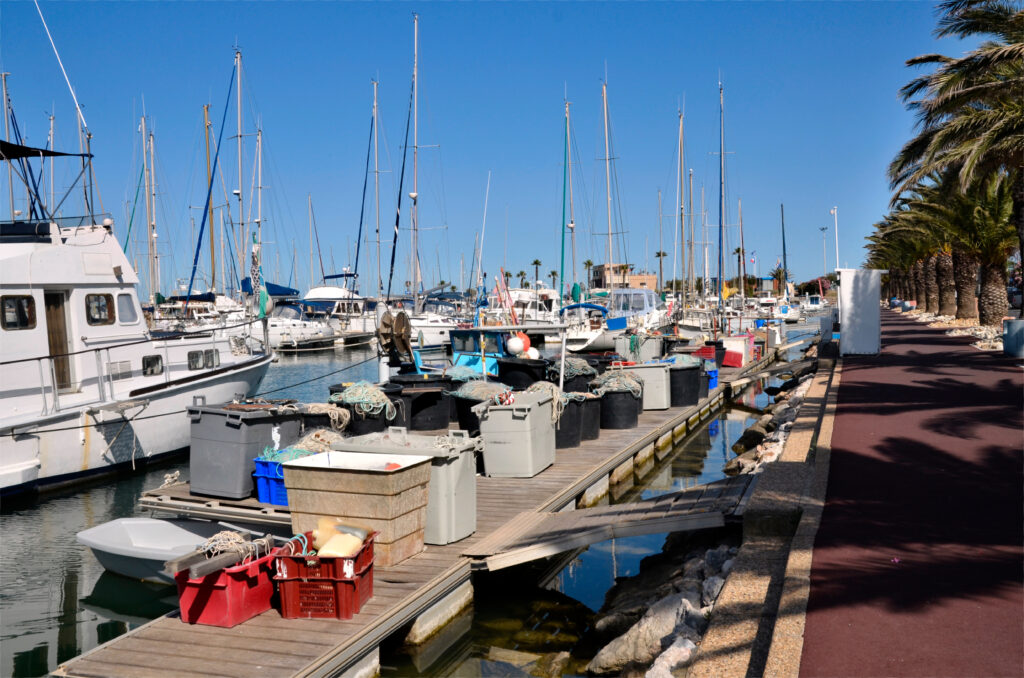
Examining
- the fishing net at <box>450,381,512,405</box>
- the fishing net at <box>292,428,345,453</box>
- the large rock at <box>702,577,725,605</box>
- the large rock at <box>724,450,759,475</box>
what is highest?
the fishing net at <box>450,381,512,405</box>

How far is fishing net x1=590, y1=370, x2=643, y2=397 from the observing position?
16.1 meters

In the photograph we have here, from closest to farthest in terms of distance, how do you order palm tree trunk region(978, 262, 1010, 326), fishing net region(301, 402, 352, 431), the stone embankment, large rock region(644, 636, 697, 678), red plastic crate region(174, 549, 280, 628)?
large rock region(644, 636, 697, 678) < the stone embankment < red plastic crate region(174, 549, 280, 628) < fishing net region(301, 402, 352, 431) < palm tree trunk region(978, 262, 1010, 326)

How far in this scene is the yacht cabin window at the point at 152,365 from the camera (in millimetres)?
17344

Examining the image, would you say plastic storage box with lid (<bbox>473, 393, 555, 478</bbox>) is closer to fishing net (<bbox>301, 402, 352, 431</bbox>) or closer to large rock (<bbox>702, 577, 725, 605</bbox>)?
fishing net (<bbox>301, 402, 352, 431</bbox>)

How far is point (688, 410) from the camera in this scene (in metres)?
19.4

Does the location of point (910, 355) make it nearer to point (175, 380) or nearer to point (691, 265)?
point (175, 380)

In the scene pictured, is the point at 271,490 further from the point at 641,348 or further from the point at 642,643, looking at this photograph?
the point at 641,348

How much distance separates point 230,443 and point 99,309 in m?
8.06

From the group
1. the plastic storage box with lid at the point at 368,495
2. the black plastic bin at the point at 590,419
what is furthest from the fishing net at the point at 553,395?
the plastic storage box with lid at the point at 368,495

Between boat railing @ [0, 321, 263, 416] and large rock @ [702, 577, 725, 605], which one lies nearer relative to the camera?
large rock @ [702, 577, 725, 605]

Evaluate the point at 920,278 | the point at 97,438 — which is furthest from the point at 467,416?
the point at 920,278

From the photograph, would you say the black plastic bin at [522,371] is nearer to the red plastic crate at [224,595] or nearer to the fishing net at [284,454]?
the fishing net at [284,454]

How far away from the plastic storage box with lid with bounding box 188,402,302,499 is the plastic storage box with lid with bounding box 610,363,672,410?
33.3ft

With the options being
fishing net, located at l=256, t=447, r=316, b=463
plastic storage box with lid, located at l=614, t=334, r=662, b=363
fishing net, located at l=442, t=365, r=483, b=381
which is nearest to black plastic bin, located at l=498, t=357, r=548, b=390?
fishing net, located at l=442, t=365, r=483, b=381
